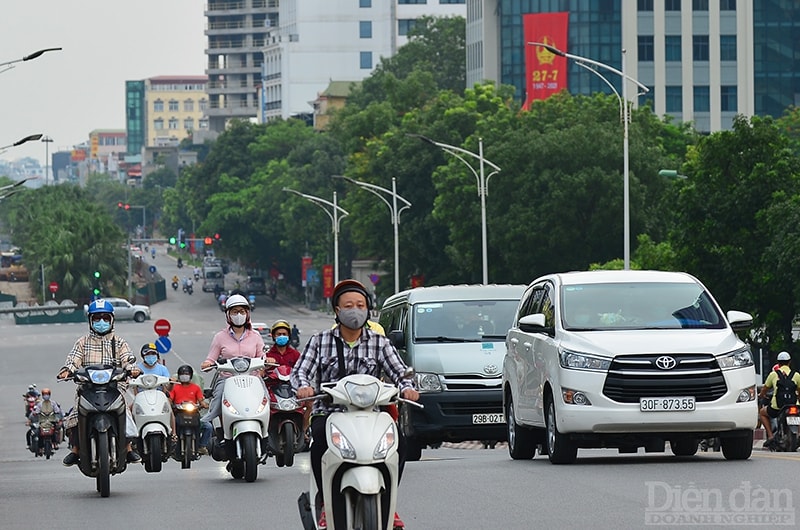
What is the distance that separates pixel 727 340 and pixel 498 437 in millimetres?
5473

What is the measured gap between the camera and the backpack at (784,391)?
29891 mm

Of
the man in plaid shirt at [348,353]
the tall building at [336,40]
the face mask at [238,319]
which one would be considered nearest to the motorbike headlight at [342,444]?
the man in plaid shirt at [348,353]

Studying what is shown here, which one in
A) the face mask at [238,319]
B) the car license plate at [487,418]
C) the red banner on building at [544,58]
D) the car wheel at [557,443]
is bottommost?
the car license plate at [487,418]

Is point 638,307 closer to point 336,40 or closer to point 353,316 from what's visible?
point 353,316

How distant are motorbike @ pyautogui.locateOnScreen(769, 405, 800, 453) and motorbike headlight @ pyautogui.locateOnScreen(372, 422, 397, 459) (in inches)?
763

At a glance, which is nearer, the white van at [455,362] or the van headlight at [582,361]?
the van headlight at [582,361]

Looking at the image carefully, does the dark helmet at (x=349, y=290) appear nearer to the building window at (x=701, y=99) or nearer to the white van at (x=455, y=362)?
the white van at (x=455, y=362)

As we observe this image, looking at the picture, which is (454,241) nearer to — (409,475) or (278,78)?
(409,475)

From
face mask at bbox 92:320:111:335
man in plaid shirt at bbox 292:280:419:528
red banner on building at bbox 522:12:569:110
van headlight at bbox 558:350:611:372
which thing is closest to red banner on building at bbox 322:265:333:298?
red banner on building at bbox 522:12:569:110

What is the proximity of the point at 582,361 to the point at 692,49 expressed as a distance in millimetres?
105221

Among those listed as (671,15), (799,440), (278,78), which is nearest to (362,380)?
(799,440)

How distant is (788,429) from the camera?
1156 inches

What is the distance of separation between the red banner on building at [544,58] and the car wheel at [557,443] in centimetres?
9648

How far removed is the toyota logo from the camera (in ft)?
55.3
